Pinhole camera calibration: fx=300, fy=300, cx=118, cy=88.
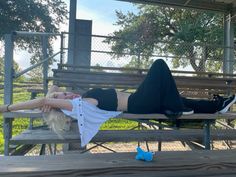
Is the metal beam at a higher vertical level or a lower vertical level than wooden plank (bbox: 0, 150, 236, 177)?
higher

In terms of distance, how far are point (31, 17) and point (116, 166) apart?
9.76m

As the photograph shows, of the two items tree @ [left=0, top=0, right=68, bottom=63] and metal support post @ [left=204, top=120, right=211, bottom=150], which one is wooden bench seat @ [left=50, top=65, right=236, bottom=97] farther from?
tree @ [left=0, top=0, right=68, bottom=63]

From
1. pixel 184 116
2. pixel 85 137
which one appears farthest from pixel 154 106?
pixel 85 137

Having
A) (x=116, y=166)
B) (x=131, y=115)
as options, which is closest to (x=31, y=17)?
(x=131, y=115)

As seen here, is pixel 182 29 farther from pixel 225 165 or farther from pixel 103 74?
pixel 225 165

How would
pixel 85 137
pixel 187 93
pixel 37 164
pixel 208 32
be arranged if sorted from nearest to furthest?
pixel 37 164 → pixel 85 137 → pixel 187 93 → pixel 208 32

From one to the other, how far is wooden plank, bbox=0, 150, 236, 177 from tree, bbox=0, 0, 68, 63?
308 inches

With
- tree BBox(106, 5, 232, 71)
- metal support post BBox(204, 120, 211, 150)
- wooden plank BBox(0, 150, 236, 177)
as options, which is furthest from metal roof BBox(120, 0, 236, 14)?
wooden plank BBox(0, 150, 236, 177)

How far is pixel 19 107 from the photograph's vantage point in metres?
2.15

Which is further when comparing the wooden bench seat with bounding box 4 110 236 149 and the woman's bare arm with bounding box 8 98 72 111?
the wooden bench seat with bounding box 4 110 236 149

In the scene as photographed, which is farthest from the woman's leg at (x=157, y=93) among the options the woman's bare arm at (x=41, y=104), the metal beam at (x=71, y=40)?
the metal beam at (x=71, y=40)

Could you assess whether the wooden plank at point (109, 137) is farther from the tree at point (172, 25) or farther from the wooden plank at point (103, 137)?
the tree at point (172, 25)

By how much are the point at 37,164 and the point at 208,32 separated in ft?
42.0

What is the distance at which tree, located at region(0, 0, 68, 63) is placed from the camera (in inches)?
374
